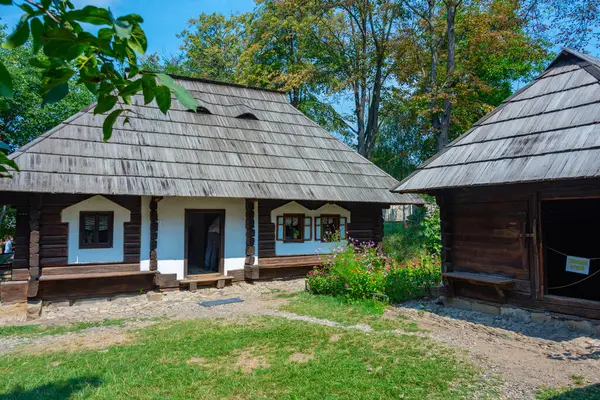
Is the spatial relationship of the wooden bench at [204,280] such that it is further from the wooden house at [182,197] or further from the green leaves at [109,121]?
the green leaves at [109,121]

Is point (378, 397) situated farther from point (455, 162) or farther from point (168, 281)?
point (168, 281)

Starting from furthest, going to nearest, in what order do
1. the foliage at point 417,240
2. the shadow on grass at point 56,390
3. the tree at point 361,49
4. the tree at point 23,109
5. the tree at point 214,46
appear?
the tree at point 214,46, the tree at point 361,49, the tree at point 23,109, the foliage at point 417,240, the shadow on grass at point 56,390

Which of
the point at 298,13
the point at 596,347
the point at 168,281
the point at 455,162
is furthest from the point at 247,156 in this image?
the point at 298,13

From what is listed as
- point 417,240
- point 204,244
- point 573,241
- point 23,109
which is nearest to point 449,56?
point 417,240

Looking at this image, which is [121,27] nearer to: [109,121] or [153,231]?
[109,121]

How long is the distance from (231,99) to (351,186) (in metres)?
5.21

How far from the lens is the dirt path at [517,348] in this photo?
15.7 feet

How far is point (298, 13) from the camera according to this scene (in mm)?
22188

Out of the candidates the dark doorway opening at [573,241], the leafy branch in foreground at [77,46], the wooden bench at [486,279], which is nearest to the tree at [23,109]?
the wooden bench at [486,279]

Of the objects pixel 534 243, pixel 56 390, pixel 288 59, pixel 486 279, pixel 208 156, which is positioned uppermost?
pixel 288 59

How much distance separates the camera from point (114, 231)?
9.95 m

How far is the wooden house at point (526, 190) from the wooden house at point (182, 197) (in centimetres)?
452

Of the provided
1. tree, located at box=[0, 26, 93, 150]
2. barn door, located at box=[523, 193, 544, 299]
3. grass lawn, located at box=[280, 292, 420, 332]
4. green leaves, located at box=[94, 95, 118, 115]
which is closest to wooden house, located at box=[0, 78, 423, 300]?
grass lawn, located at box=[280, 292, 420, 332]

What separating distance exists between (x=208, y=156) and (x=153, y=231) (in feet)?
8.42
